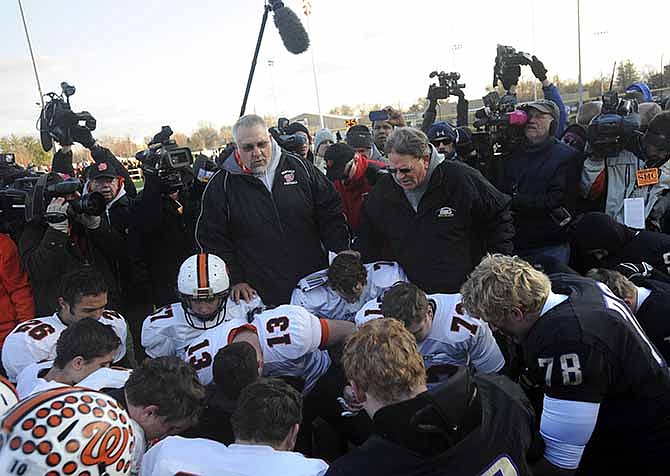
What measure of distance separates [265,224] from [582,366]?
247 cm

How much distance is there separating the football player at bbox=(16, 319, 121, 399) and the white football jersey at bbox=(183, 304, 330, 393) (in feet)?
1.62

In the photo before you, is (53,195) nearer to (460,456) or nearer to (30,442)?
(30,442)

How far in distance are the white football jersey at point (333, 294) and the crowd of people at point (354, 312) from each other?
0.02 metres

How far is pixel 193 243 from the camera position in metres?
4.70

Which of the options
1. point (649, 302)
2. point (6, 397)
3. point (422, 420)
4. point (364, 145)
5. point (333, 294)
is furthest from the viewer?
point (364, 145)

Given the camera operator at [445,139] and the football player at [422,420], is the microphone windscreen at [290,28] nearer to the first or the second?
the camera operator at [445,139]

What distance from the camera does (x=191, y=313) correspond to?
3.38 metres

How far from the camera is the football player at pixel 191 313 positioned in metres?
3.33

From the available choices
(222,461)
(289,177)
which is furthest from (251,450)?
(289,177)

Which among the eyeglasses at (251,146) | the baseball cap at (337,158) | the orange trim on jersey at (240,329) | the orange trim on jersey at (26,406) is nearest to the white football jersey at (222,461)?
the orange trim on jersey at (26,406)

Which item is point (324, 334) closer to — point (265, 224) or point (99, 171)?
point (265, 224)

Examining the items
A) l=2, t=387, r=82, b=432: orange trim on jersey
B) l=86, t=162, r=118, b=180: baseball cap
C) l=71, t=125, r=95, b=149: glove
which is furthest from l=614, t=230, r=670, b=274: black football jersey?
l=71, t=125, r=95, b=149: glove

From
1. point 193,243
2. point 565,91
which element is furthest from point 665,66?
point 193,243

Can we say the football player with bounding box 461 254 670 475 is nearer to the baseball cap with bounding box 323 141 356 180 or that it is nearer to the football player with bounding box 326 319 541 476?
the football player with bounding box 326 319 541 476
